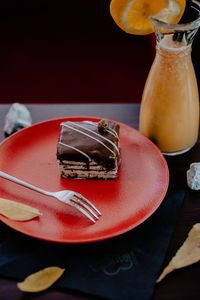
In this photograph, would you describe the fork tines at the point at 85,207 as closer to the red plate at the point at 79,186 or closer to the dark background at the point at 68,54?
the red plate at the point at 79,186

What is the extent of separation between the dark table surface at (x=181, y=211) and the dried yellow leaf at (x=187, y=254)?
1cm

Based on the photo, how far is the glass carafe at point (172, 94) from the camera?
969 millimetres

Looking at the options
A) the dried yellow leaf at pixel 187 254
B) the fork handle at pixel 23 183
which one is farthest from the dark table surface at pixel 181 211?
the fork handle at pixel 23 183

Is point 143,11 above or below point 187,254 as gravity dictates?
above

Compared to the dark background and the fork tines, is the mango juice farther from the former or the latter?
the dark background

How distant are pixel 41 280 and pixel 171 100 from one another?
1.91 ft

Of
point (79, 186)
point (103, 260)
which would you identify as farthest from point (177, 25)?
point (103, 260)

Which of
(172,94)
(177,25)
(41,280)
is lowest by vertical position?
(41,280)

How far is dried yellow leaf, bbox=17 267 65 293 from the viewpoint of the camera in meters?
Result: 0.77

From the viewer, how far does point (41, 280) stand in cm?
79

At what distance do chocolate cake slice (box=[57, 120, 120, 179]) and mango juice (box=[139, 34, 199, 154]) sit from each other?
0.46ft

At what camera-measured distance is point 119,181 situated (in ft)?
3.30

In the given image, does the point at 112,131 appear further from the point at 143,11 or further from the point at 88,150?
the point at 143,11

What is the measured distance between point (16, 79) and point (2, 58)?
22 centimetres
